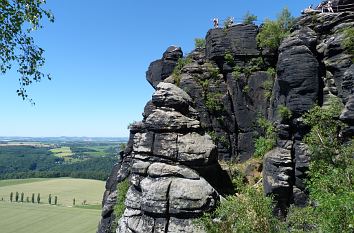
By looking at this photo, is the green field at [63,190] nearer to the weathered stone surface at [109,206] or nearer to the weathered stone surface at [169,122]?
the weathered stone surface at [109,206]

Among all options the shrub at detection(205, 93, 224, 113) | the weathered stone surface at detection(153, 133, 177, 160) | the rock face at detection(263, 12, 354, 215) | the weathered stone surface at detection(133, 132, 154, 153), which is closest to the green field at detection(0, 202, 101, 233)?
the weathered stone surface at detection(133, 132, 154, 153)

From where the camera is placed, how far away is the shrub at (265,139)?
29500 mm

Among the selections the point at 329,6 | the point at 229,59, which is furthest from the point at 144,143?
the point at 329,6

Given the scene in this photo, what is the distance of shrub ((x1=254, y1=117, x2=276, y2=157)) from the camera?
2950 centimetres

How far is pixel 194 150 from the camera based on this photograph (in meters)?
28.1

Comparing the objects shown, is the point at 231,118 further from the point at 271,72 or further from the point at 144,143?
the point at 144,143

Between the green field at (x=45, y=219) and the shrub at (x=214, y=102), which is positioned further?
the green field at (x=45, y=219)

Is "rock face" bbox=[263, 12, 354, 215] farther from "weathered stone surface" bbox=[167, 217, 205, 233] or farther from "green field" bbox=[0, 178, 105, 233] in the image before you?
"green field" bbox=[0, 178, 105, 233]

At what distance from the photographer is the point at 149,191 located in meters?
26.4

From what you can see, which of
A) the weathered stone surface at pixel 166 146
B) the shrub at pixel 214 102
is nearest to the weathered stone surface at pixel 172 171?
the weathered stone surface at pixel 166 146

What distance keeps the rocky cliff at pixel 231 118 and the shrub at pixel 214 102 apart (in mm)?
105

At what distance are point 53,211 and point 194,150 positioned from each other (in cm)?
10989

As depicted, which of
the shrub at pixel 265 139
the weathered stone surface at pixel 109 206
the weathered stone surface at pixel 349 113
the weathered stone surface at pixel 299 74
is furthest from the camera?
the weathered stone surface at pixel 109 206

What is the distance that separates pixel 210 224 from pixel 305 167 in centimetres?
883
